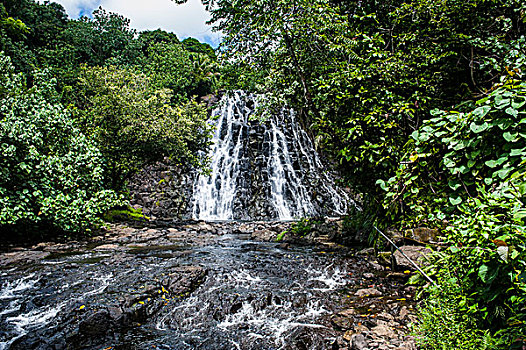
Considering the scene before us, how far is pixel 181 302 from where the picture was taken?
468 cm

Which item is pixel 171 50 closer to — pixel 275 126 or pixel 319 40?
pixel 275 126

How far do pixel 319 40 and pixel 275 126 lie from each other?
14251 millimetres

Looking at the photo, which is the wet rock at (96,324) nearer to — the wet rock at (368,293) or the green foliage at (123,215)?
the wet rock at (368,293)

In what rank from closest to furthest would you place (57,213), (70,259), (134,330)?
(134,330) → (70,259) → (57,213)

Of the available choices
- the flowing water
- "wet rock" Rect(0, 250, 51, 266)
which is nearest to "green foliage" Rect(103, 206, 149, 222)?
the flowing water

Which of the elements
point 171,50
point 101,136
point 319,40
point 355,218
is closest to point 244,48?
point 319,40

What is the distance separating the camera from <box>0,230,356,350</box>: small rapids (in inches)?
144

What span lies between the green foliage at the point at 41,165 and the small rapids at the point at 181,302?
2055 mm

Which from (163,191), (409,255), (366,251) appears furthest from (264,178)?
(409,255)

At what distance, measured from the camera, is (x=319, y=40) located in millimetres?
6668

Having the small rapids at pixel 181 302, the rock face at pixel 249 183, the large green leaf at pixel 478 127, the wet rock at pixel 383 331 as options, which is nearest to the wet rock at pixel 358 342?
the wet rock at pixel 383 331

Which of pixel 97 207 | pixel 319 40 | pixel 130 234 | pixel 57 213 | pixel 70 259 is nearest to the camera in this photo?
pixel 319 40

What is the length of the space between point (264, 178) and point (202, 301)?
45.7ft

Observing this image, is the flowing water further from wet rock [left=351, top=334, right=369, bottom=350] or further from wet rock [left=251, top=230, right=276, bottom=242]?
wet rock [left=251, top=230, right=276, bottom=242]
